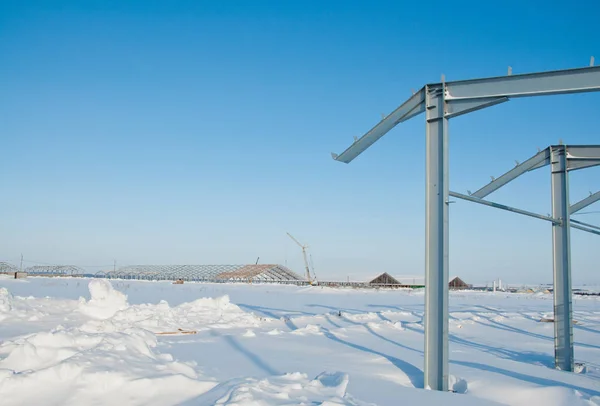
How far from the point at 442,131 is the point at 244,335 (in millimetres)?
6495

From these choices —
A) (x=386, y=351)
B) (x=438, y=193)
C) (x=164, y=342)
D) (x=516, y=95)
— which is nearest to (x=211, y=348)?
(x=164, y=342)

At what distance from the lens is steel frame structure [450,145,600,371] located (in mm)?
9031

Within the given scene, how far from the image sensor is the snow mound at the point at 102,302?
14133 millimetres

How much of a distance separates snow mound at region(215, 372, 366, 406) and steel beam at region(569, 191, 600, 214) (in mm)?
7295

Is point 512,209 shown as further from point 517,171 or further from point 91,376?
point 91,376

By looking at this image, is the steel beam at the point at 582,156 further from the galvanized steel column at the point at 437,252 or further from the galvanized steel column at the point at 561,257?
the galvanized steel column at the point at 437,252

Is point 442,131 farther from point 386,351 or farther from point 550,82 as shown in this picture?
point 386,351

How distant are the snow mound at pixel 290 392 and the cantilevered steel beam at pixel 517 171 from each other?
5958 mm

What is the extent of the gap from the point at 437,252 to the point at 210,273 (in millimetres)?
68539

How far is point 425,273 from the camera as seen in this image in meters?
7.23

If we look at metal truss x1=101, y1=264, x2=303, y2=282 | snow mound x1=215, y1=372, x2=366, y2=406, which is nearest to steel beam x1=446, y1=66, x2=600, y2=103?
snow mound x1=215, y1=372, x2=366, y2=406

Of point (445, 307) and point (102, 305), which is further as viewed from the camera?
point (102, 305)

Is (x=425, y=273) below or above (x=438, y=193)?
below

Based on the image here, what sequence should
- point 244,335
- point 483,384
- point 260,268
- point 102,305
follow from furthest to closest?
1. point 260,268
2. point 102,305
3. point 244,335
4. point 483,384
